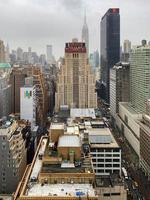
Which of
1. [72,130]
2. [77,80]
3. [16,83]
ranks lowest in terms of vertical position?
[72,130]

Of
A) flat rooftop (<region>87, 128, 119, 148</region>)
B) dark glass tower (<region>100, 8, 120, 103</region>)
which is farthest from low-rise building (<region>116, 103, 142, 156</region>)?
dark glass tower (<region>100, 8, 120, 103</region>)

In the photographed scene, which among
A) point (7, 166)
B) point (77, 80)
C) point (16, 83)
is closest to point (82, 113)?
point (77, 80)

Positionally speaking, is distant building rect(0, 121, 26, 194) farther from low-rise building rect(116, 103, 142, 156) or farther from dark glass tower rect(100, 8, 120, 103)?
dark glass tower rect(100, 8, 120, 103)

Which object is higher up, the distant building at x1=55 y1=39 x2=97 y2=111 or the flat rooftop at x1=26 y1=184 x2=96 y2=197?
the distant building at x1=55 y1=39 x2=97 y2=111

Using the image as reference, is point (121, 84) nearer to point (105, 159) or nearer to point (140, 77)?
point (140, 77)

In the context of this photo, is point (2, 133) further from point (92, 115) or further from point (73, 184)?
point (92, 115)
